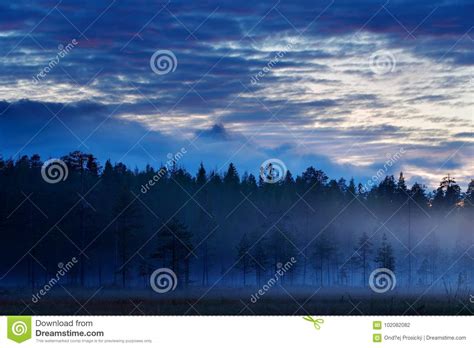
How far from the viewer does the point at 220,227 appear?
114188 millimetres

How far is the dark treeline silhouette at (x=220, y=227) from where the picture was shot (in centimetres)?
10144

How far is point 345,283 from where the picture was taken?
117312 mm

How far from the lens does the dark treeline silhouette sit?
333ft
